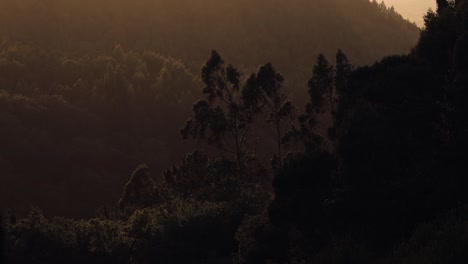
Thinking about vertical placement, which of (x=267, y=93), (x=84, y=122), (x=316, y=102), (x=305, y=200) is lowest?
(x=305, y=200)

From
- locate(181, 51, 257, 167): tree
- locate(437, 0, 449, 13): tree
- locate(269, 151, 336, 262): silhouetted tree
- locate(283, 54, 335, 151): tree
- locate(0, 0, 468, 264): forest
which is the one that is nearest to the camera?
locate(0, 0, 468, 264): forest

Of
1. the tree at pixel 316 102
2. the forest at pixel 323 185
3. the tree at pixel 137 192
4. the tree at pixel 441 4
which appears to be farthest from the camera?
the tree at pixel 137 192

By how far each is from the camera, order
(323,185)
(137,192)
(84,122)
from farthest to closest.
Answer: (84,122), (137,192), (323,185)

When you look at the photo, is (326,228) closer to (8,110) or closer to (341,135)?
(341,135)

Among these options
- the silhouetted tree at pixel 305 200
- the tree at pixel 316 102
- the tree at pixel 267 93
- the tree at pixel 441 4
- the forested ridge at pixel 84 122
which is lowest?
the silhouetted tree at pixel 305 200

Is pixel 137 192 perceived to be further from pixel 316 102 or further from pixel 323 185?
pixel 323 185

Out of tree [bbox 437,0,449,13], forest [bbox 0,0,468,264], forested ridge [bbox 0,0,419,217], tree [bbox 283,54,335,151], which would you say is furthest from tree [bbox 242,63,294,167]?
forested ridge [bbox 0,0,419,217]

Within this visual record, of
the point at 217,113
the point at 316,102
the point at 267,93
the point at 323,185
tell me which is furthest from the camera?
the point at 217,113

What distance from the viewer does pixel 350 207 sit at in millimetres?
22719

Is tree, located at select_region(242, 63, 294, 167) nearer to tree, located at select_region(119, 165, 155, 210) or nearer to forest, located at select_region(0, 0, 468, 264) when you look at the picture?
forest, located at select_region(0, 0, 468, 264)

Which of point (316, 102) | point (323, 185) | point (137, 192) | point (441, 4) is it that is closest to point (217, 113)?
point (316, 102)

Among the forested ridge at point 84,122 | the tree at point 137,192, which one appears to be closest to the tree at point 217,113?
the tree at point 137,192

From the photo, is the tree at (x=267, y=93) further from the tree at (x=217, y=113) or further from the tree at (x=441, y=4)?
the tree at (x=441, y=4)

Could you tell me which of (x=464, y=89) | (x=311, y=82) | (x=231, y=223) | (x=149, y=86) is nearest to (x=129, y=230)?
(x=231, y=223)
